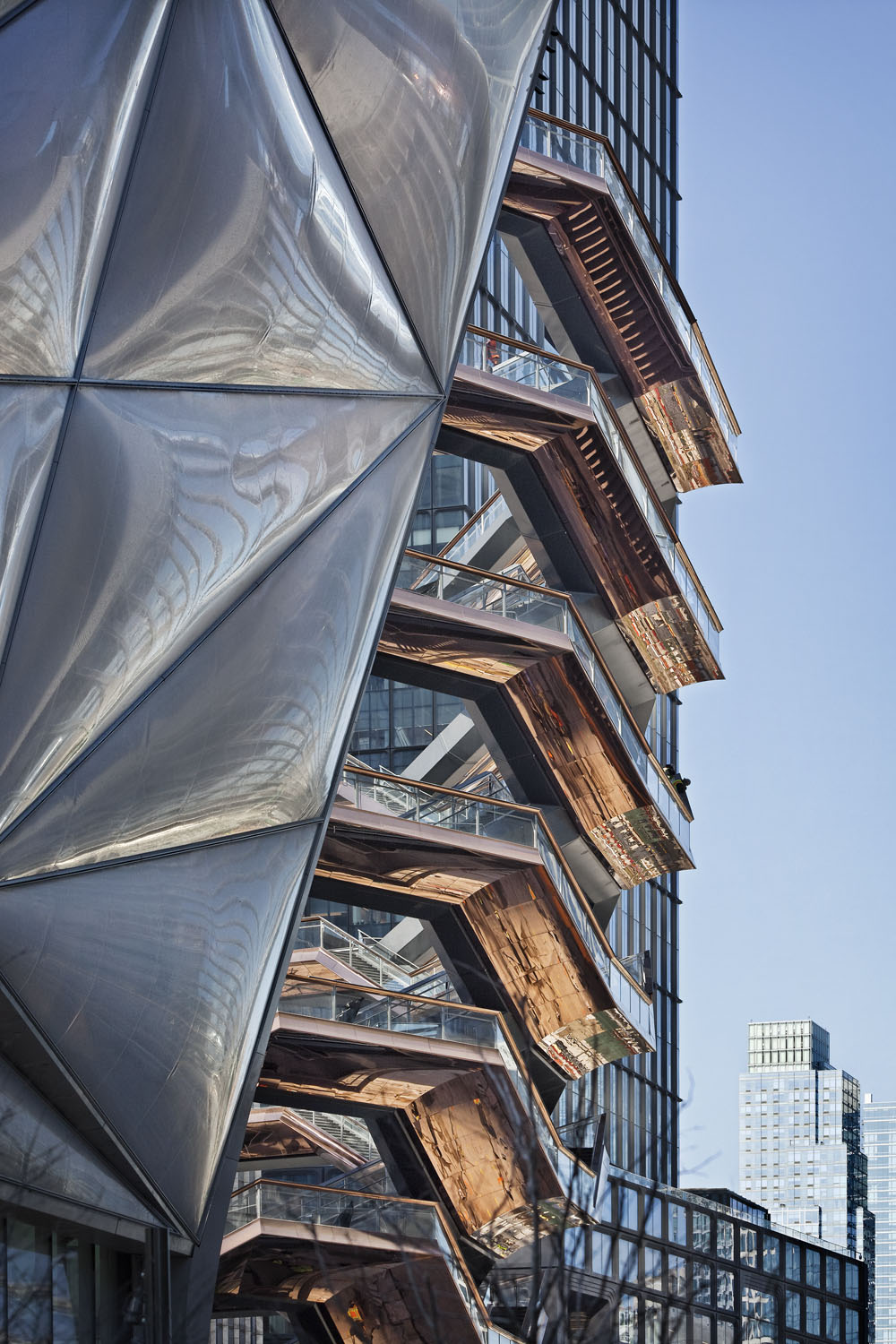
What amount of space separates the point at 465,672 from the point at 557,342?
7447 millimetres

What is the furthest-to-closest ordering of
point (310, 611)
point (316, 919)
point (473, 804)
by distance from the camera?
point (316, 919), point (473, 804), point (310, 611)

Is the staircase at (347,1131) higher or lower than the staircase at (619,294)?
lower

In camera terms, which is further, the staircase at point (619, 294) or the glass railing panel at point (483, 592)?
the staircase at point (619, 294)

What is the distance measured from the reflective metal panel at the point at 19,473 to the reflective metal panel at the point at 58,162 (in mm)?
238

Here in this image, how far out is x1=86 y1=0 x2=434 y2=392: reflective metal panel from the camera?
14172mm

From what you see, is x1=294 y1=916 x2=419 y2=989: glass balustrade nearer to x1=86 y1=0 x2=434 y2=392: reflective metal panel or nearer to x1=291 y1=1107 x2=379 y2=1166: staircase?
x1=291 y1=1107 x2=379 y2=1166: staircase

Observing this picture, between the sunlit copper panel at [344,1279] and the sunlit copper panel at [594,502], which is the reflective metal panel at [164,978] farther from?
the sunlit copper panel at [594,502]

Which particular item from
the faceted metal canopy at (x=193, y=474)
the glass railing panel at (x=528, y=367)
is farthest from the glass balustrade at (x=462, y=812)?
the faceted metal canopy at (x=193, y=474)

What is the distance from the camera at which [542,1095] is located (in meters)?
28.1

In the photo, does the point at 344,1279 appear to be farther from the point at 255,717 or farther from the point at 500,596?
the point at 255,717

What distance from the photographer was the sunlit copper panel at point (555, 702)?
26281 millimetres

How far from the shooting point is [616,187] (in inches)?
1162

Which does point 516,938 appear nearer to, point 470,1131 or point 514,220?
point 470,1131

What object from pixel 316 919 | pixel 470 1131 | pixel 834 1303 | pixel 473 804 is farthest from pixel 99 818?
pixel 834 1303
